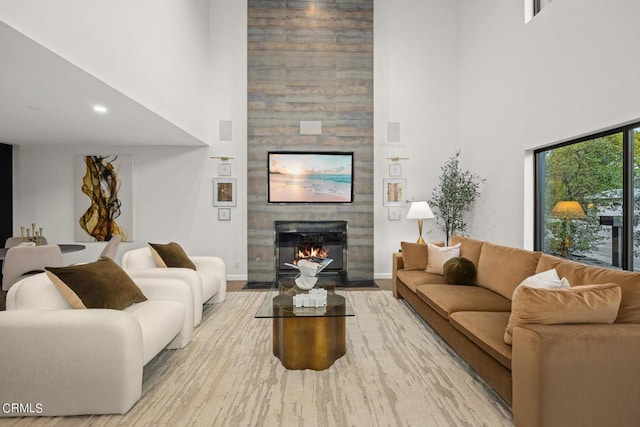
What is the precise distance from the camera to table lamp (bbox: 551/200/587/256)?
4.28m

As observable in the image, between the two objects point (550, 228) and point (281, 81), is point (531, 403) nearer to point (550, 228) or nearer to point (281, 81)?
point (550, 228)

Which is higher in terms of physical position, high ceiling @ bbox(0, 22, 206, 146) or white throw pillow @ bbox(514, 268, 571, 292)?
high ceiling @ bbox(0, 22, 206, 146)

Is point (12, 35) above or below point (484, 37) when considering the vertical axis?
below

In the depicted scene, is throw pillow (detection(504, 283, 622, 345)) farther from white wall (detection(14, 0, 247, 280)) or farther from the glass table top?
white wall (detection(14, 0, 247, 280))

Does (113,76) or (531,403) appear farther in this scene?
(113,76)

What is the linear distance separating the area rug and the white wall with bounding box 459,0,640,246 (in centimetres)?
255

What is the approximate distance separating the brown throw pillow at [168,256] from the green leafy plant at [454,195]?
413 centimetres

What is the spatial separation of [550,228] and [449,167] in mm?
2352

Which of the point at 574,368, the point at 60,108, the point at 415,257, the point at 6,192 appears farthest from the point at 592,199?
the point at 6,192

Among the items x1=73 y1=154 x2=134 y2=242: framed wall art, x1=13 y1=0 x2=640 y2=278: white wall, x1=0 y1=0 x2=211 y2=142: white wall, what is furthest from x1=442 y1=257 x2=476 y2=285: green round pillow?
x1=73 y1=154 x2=134 y2=242: framed wall art

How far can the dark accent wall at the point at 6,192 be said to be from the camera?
6.26 meters

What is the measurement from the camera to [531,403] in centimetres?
196

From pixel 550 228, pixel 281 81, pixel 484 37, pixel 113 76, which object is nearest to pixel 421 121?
pixel 484 37

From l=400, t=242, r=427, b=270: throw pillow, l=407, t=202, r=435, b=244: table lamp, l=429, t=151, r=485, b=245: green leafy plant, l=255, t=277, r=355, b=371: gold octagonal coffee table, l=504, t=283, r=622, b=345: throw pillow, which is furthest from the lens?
l=429, t=151, r=485, b=245: green leafy plant
